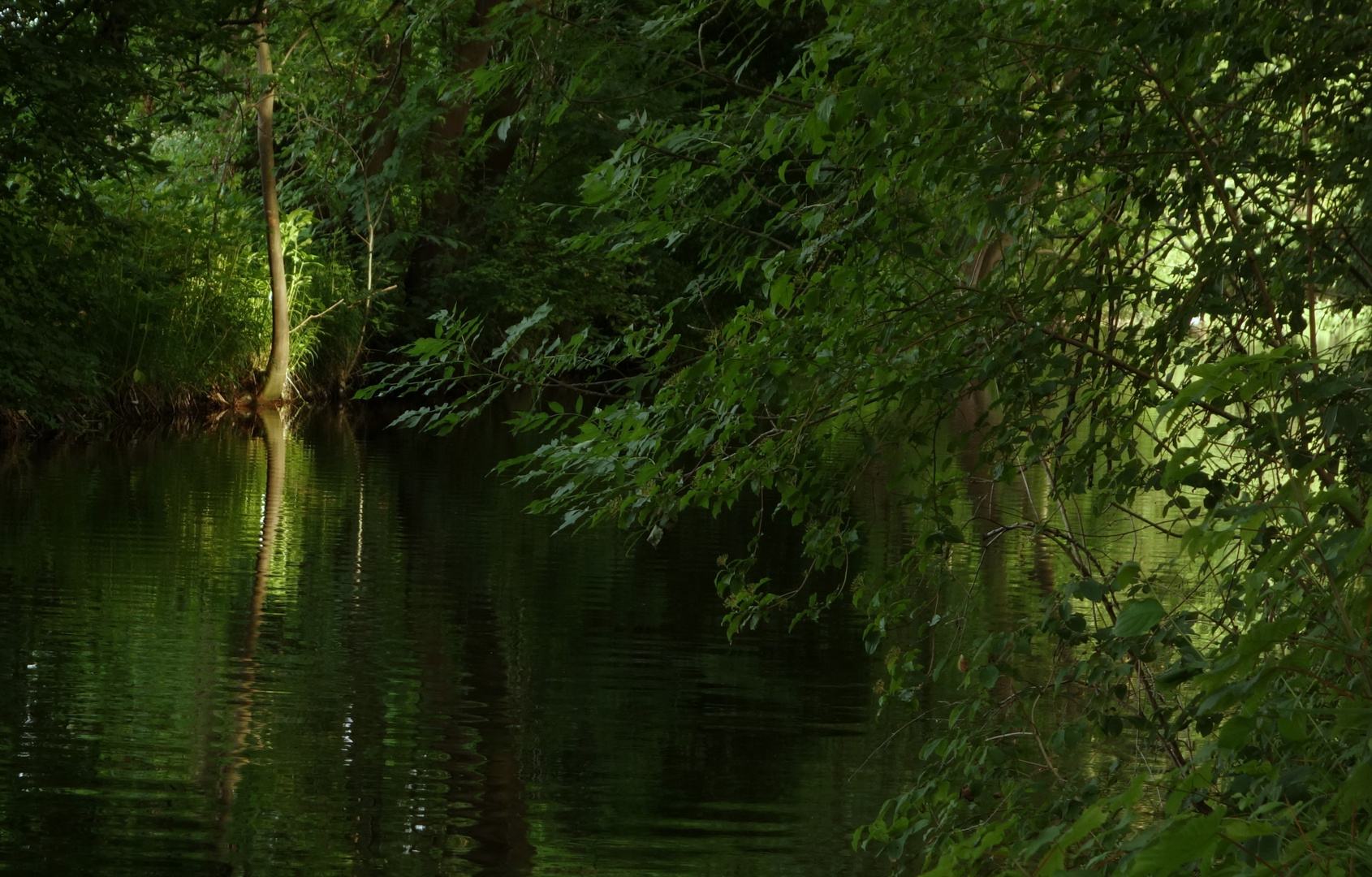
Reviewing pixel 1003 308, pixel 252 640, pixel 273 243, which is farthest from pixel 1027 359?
pixel 273 243

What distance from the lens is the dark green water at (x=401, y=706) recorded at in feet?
19.5

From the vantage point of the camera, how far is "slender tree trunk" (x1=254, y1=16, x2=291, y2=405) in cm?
2286

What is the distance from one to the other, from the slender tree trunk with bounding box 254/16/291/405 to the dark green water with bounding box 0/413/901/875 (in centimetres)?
881

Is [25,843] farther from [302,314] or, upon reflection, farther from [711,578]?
[302,314]

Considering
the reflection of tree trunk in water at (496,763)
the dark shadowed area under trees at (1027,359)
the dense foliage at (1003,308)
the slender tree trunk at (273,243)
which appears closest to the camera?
the dark shadowed area under trees at (1027,359)

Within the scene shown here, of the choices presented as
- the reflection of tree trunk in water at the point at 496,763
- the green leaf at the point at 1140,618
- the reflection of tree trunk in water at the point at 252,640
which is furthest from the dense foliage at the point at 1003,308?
the reflection of tree trunk in water at the point at 252,640

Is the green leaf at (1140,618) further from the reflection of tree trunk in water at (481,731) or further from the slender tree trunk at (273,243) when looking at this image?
the slender tree trunk at (273,243)

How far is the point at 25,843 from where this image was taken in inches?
225

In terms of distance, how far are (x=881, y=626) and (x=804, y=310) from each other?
0.89 m

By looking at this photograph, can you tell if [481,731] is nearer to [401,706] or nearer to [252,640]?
[401,706]

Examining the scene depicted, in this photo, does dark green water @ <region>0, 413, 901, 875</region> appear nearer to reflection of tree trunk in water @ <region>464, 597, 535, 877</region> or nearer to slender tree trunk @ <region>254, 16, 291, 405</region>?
reflection of tree trunk in water @ <region>464, 597, 535, 877</region>

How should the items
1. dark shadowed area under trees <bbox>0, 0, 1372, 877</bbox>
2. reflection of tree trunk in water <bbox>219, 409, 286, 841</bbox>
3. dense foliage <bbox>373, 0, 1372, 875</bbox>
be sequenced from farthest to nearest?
reflection of tree trunk in water <bbox>219, 409, 286, 841</bbox> → dense foliage <bbox>373, 0, 1372, 875</bbox> → dark shadowed area under trees <bbox>0, 0, 1372, 877</bbox>

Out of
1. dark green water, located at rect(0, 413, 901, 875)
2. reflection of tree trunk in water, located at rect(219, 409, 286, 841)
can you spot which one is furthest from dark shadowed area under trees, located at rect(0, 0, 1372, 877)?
reflection of tree trunk in water, located at rect(219, 409, 286, 841)

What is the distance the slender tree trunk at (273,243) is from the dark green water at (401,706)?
28.9ft
